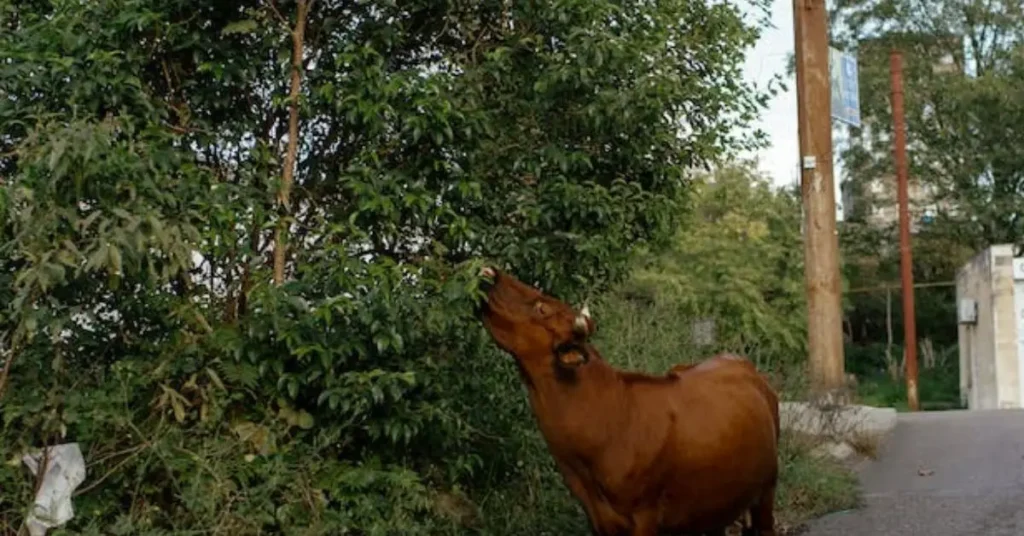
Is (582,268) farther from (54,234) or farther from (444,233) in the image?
(54,234)

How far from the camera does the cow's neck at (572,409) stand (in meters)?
4.75

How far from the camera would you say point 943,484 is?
381 inches

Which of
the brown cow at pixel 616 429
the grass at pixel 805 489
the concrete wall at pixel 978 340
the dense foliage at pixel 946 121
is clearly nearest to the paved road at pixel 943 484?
the grass at pixel 805 489

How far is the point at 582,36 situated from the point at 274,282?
185 cm

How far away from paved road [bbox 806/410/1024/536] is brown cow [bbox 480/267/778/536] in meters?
2.75

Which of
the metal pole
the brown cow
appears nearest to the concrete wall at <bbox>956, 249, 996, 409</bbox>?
the metal pole

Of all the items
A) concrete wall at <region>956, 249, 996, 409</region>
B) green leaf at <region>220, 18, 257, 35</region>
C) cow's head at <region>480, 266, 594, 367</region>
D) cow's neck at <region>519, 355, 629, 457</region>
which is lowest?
concrete wall at <region>956, 249, 996, 409</region>

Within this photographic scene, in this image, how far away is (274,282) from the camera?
5734mm

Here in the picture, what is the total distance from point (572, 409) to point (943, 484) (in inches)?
230

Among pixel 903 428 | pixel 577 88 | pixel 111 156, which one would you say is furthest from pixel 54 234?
pixel 903 428

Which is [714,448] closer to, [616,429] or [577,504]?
[616,429]

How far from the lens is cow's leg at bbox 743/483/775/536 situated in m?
5.76

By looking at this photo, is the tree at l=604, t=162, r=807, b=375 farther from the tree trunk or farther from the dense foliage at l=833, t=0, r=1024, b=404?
the tree trunk

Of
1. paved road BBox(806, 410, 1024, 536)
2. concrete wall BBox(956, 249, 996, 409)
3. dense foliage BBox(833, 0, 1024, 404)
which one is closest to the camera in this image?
paved road BBox(806, 410, 1024, 536)
